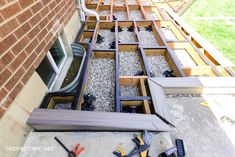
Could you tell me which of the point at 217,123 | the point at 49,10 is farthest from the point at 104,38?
the point at 217,123

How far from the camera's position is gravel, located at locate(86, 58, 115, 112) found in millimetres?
2109

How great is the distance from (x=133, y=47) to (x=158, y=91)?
140 centimetres

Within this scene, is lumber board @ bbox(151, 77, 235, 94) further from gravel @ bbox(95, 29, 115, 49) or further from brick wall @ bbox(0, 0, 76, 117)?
gravel @ bbox(95, 29, 115, 49)

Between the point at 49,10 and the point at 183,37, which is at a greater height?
the point at 183,37

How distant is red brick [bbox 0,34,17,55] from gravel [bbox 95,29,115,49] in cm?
206

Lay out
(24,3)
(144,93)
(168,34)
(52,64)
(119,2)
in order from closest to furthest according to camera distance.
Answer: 1. (24,3)
2. (144,93)
3. (52,64)
4. (168,34)
5. (119,2)

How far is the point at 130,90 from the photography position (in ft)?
7.52

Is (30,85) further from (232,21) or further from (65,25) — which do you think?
(232,21)

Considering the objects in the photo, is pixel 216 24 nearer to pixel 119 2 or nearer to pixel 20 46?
pixel 119 2

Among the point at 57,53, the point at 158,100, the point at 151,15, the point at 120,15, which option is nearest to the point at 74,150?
the point at 158,100

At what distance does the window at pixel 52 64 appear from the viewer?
2.01 m

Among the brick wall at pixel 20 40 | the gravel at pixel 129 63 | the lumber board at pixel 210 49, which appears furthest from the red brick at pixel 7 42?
the lumber board at pixel 210 49

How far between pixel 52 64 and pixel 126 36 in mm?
2034

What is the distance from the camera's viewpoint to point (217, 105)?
5.91ft
